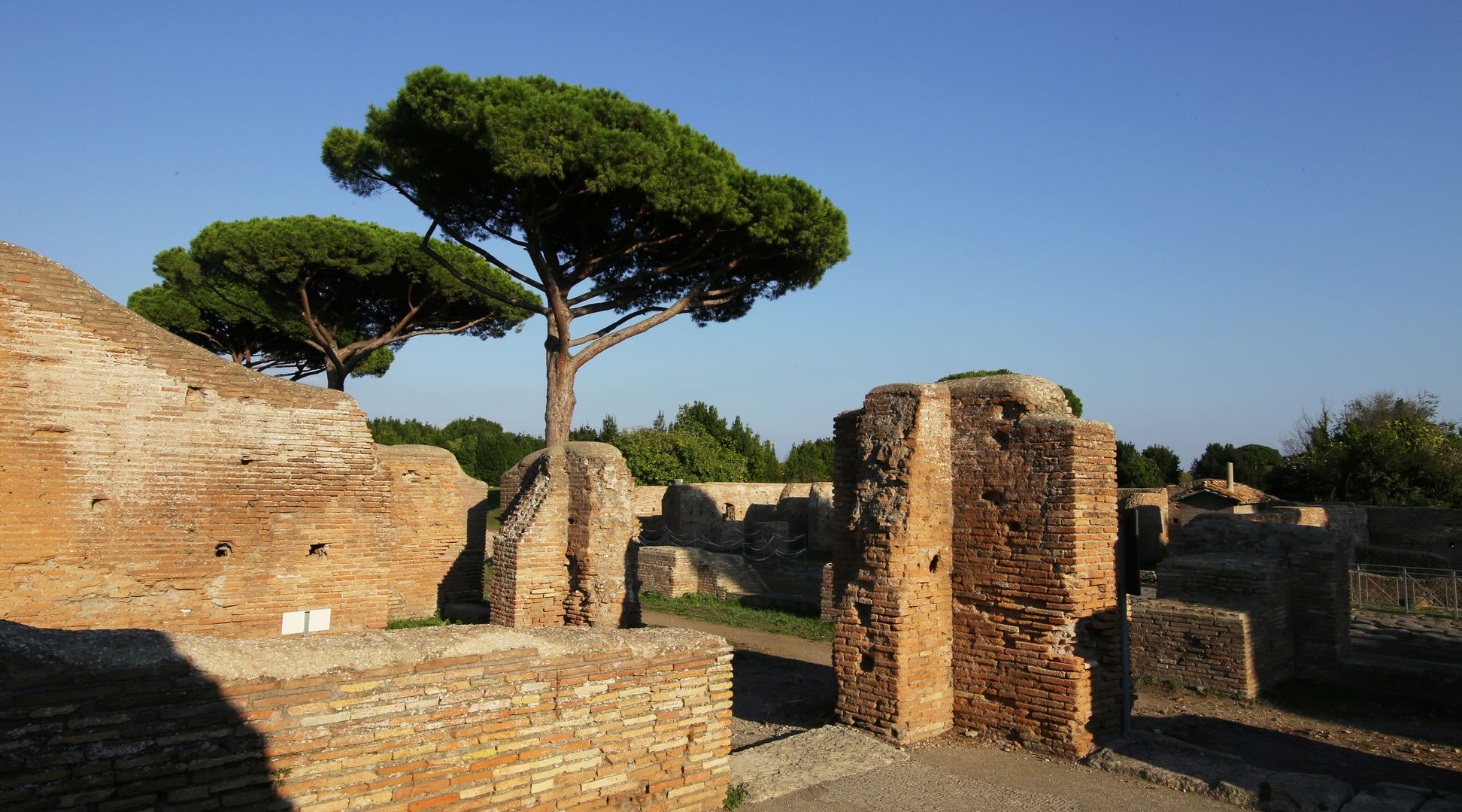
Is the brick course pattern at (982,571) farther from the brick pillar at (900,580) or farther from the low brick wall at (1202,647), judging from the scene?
the low brick wall at (1202,647)

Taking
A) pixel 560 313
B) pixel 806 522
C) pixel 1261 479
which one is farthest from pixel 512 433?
pixel 1261 479

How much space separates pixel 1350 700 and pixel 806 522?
16.1 meters

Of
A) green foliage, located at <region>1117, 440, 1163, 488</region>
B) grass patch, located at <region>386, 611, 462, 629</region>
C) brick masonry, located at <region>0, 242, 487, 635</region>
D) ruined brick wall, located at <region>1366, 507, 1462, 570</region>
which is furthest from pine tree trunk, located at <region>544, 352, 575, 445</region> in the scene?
green foliage, located at <region>1117, 440, 1163, 488</region>

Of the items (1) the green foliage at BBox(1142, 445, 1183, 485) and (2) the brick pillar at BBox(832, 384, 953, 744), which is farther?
(1) the green foliage at BBox(1142, 445, 1183, 485)

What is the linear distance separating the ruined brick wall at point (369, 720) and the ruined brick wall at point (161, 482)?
3.32 meters

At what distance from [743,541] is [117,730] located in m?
18.5

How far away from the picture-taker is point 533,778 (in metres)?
4.21

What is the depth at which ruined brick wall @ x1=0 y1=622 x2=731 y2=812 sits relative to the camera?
315 cm

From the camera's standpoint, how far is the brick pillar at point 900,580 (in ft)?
21.0

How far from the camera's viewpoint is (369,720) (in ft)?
12.3

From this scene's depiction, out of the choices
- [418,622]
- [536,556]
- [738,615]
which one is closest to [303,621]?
[536,556]

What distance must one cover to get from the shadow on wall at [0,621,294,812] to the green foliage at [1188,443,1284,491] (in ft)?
141

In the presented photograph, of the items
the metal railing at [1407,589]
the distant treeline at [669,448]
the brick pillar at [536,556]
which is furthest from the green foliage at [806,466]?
the brick pillar at [536,556]

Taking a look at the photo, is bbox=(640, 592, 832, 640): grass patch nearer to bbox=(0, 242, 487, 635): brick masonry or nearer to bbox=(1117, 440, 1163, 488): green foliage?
bbox=(0, 242, 487, 635): brick masonry
